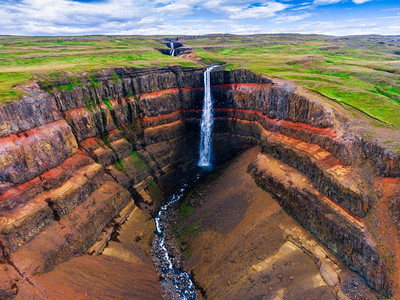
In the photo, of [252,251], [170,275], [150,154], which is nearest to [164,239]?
[170,275]

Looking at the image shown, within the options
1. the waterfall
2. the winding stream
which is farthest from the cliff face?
the winding stream

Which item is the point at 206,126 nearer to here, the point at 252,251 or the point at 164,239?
the point at 164,239

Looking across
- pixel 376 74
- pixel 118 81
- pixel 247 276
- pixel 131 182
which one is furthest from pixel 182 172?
pixel 376 74

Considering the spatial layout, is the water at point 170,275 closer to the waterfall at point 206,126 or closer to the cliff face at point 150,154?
the cliff face at point 150,154

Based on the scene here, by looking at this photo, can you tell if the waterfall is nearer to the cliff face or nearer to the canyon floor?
the cliff face

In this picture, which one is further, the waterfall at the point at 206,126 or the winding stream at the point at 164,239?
the waterfall at the point at 206,126

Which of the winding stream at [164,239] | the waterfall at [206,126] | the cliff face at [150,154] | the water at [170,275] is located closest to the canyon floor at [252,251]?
the water at [170,275]

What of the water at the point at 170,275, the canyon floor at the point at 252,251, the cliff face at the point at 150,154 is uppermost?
the cliff face at the point at 150,154
